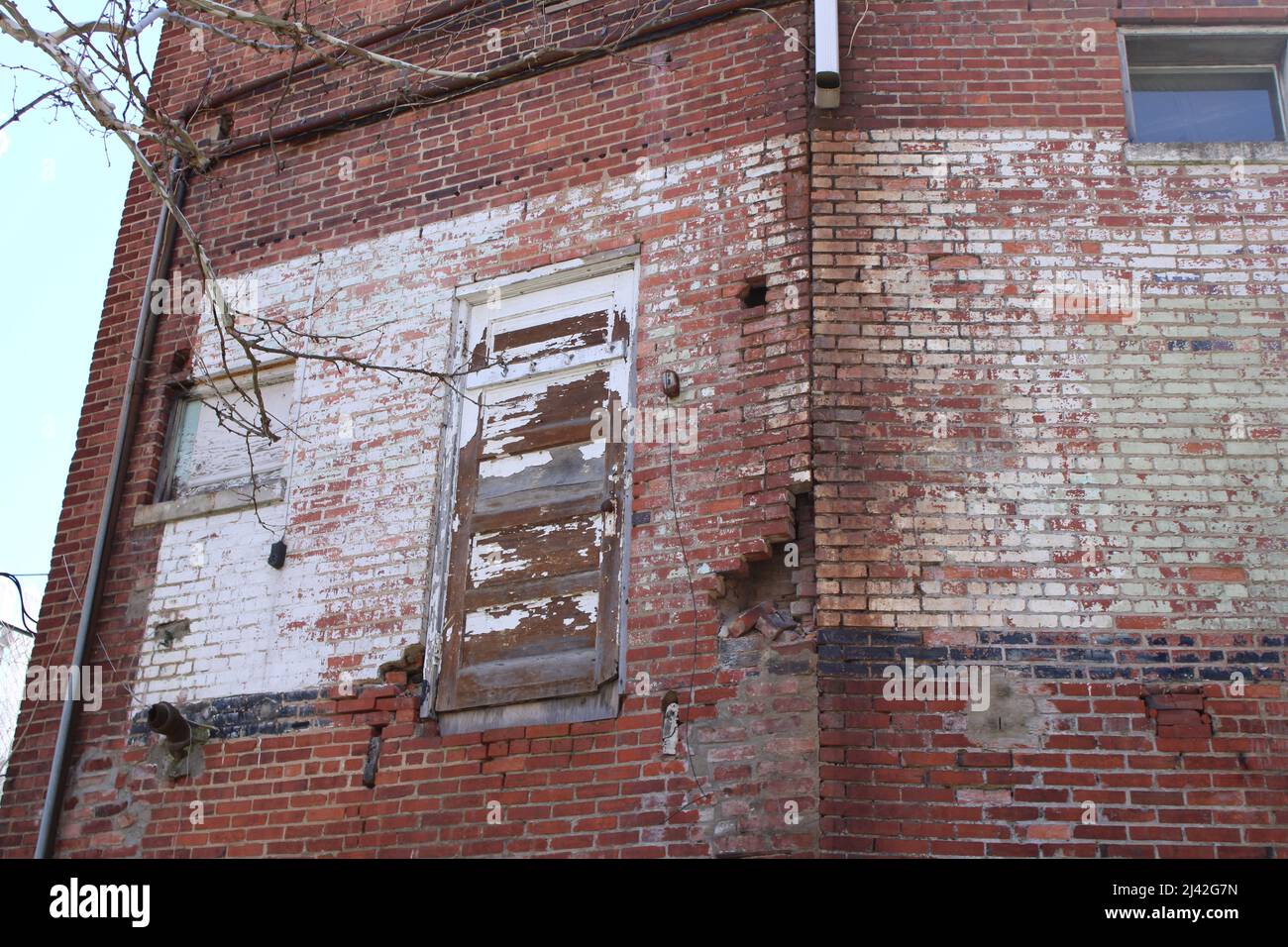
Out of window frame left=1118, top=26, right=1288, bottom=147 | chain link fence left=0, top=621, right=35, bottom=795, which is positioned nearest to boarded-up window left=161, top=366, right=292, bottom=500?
window frame left=1118, top=26, right=1288, bottom=147

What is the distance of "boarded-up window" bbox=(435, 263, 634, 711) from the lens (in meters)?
7.54

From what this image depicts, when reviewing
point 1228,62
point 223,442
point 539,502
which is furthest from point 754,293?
point 223,442

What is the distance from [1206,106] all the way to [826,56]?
2.19m

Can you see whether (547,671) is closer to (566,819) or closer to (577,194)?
(566,819)

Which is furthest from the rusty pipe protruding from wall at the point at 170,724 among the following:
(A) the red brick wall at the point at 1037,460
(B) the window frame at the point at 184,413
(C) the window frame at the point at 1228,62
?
(C) the window frame at the point at 1228,62

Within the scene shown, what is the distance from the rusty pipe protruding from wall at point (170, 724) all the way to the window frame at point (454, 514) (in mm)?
1471

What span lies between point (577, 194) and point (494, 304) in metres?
0.79

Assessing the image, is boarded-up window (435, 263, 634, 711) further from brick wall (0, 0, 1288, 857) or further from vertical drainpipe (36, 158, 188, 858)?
vertical drainpipe (36, 158, 188, 858)

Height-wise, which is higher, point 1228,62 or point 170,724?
point 1228,62

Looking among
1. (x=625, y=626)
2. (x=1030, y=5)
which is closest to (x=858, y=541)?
(x=625, y=626)

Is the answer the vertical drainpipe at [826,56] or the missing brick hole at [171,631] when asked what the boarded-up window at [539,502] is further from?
the missing brick hole at [171,631]

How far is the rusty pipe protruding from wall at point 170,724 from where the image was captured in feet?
26.3

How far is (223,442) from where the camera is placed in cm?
920

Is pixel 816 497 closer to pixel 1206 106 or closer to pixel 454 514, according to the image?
pixel 454 514
